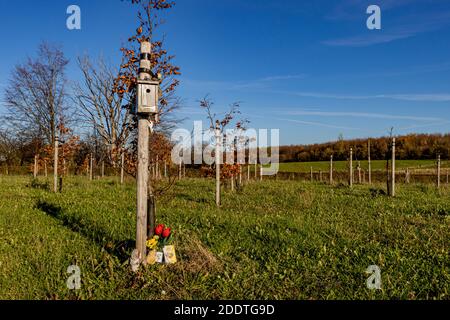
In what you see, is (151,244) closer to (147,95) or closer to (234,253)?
(234,253)

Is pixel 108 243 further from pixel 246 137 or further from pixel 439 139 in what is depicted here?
pixel 439 139

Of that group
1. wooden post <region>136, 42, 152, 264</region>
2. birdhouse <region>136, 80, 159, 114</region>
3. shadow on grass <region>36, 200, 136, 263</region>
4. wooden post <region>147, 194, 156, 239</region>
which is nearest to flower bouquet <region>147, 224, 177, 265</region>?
wooden post <region>136, 42, 152, 264</region>

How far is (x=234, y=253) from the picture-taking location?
199 inches

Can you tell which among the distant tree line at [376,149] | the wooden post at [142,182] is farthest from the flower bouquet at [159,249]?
the distant tree line at [376,149]

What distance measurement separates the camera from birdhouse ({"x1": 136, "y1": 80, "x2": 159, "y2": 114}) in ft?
14.2

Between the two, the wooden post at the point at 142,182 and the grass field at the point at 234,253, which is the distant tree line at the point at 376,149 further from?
the wooden post at the point at 142,182

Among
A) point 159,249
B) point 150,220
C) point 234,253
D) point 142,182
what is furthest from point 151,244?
point 234,253

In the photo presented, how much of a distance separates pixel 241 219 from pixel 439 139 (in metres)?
49.8

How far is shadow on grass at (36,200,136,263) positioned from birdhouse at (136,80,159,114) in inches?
86.6

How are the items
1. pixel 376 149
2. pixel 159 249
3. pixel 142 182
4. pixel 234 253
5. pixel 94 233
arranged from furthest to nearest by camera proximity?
pixel 376 149 → pixel 94 233 → pixel 234 253 → pixel 159 249 → pixel 142 182

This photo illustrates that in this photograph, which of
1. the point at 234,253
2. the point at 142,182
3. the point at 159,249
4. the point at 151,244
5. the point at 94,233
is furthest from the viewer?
the point at 94,233

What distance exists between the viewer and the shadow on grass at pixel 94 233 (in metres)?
4.98

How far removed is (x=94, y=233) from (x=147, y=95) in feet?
10.2

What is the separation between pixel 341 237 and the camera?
5879 mm
